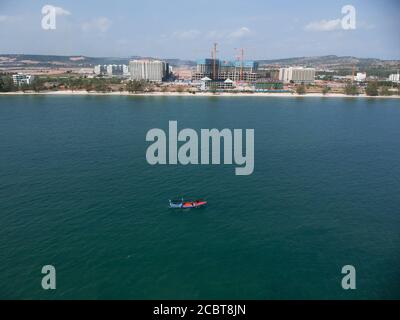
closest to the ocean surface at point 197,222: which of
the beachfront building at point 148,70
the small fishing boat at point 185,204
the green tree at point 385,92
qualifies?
the small fishing boat at point 185,204

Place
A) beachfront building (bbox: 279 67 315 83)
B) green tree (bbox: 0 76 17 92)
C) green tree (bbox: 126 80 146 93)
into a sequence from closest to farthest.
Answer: green tree (bbox: 0 76 17 92)
green tree (bbox: 126 80 146 93)
beachfront building (bbox: 279 67 315 83)

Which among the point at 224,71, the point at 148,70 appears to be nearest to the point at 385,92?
the point at 224,71

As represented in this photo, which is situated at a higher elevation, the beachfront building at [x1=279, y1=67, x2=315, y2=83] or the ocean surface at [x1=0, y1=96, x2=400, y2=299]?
the beachfront building at [x1=279, y1=67, x2=315, y2=83]

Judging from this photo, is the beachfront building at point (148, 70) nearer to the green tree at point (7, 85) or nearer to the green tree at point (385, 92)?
the green tree at point (7, 85)

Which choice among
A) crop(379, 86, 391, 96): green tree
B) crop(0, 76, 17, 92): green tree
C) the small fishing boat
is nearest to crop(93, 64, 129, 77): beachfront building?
crop(0, 76, 17, 92): green tree

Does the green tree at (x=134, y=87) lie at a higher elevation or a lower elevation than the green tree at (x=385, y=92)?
higher

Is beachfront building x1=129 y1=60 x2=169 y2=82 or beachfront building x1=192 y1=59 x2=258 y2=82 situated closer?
beachfront building x1=129 y1=60 x2=169 y2=82

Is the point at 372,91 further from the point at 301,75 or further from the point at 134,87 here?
the point at 134,87

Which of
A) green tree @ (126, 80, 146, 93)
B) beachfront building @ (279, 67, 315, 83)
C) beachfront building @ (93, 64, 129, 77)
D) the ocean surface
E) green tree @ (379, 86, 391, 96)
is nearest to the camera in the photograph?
the ocean surface

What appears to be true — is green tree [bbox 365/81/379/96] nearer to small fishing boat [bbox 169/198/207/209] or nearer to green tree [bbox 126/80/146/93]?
green tree [bbox 126/80/146/93]

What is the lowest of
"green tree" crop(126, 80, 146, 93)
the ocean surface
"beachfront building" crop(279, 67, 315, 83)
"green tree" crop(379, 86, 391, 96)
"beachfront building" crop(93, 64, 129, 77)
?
the ocean surface
